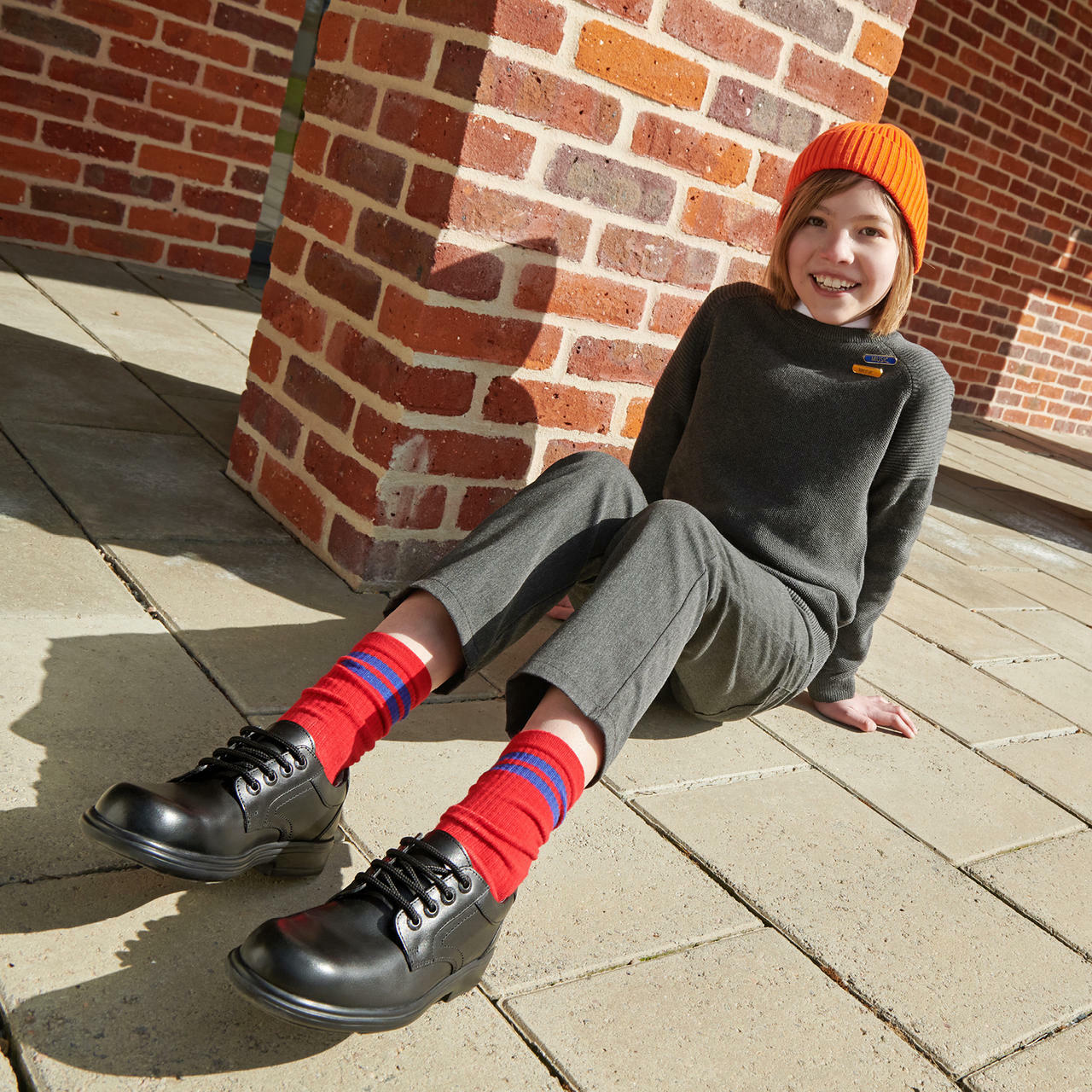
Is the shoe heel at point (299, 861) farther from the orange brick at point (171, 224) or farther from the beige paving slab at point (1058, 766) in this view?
the orange brick at point (171, 224)

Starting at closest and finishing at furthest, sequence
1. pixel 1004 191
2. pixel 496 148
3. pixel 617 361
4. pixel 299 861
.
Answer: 1. pixel 299 861
2. pixel 496 148
3. pixel 617 361
4. pixel 1004 191

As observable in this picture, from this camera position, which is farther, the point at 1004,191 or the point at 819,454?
the point at 1004,191

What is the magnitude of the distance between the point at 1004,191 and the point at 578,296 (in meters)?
5.06

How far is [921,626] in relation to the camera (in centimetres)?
282

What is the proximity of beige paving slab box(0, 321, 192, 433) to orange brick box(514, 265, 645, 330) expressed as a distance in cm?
108

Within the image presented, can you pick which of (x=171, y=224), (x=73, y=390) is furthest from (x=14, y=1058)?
(x=171, y=224)

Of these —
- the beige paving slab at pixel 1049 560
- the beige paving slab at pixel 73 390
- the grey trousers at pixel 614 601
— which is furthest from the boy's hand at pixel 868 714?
the beige paving slab at pixel 1049 560

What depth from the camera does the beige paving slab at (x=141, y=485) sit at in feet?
7.22

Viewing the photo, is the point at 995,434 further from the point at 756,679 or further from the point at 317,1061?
the point at 317,1061

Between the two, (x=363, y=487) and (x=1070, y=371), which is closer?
(x=363, y=487)

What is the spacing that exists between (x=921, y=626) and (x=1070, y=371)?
5.45 metres

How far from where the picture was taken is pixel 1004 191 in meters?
6.32

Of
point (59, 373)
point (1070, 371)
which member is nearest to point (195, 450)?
point (59, 373)

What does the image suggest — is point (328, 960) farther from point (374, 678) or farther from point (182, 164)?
point (182, 164)
